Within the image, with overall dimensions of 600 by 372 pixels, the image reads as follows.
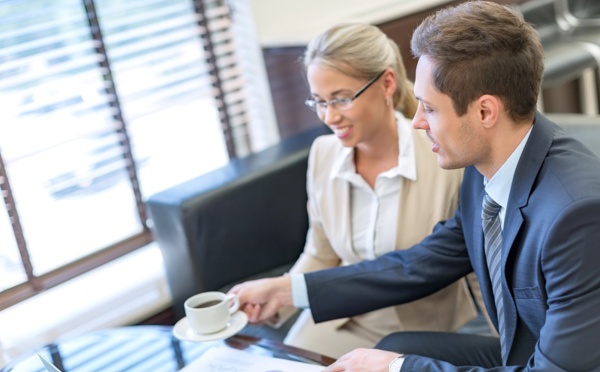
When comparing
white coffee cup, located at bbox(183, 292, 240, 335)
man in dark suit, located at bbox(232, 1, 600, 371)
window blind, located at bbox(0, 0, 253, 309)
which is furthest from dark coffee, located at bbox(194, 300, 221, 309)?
window blind, located at bbox(0, 0, 253, 309)

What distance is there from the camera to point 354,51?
1.98 m

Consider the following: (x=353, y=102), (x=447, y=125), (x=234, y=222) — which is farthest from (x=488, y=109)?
(x=234, y=222)

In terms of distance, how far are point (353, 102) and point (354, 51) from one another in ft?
0.42

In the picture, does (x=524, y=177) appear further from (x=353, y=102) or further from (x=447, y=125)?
(x=353, y=102)

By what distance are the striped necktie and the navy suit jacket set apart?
1.5 inches

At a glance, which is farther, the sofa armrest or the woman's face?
the sofa armrest

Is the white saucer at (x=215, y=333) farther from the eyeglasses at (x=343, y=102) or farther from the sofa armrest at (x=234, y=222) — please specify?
the sofa armrest at (x=234, y=222)

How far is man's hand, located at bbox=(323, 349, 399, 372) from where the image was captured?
4.61 feet

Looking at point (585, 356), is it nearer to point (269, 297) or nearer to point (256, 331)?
point (269, 297)

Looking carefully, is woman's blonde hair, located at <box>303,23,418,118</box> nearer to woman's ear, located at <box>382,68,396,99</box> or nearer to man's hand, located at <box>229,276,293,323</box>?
woman's ear, located at <box>382,68,396,99</box>

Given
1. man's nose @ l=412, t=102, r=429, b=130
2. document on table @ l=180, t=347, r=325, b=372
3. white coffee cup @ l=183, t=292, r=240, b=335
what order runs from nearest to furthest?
man's nose @ l=412, t=102, r=429, b=130
document on table @ l=180, t=347, r=325, b=372
white coffee cup @ l=183, t=292, r=240, b=335

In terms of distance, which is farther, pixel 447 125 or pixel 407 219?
pixel 407 219

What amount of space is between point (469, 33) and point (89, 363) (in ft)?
3.76

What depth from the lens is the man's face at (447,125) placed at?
1.37m
